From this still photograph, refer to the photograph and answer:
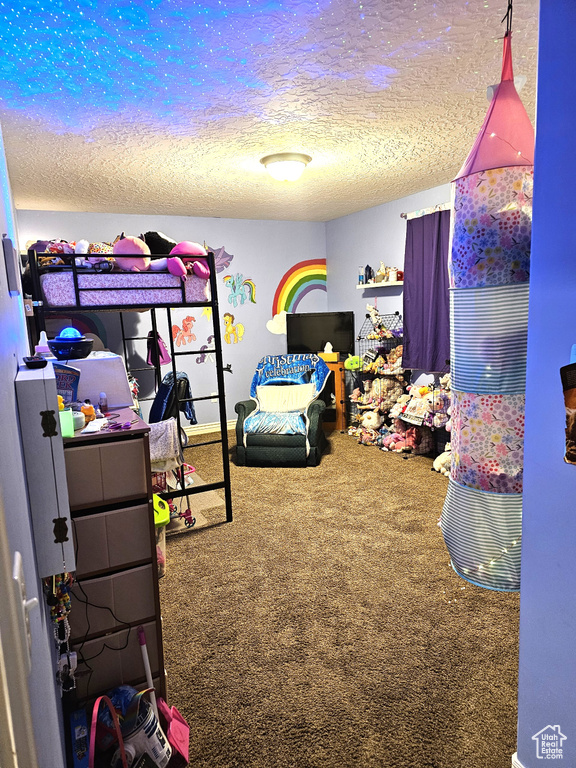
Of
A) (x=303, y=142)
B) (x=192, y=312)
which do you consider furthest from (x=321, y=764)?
(x=192, y=312)

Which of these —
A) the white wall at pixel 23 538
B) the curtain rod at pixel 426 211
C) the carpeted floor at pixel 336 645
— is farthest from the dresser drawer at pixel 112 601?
the curtain rod at pixel 426 211

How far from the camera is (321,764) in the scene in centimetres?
159

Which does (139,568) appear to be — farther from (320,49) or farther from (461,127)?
(461,127)

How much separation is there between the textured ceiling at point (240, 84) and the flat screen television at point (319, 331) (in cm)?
210

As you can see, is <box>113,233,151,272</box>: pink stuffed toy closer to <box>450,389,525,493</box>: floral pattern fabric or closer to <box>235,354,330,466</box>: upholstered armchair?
<box>235,354,330,466</box>: upholstered armchair

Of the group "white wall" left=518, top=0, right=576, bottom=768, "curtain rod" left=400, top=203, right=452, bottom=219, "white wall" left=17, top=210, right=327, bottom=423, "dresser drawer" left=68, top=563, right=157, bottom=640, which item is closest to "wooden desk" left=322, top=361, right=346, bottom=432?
"white wall" left=17, top=210, right=327, bottom=423

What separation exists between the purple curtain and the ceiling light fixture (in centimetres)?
156

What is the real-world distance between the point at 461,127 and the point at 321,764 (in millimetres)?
3088

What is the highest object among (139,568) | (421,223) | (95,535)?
(421,223)

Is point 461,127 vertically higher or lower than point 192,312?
higher

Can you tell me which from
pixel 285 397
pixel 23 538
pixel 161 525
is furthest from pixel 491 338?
pixel 285 397

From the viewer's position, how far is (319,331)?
5797mm

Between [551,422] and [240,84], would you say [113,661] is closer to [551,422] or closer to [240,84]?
A: [551,422]

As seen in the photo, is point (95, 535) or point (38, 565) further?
point (95, 535)
